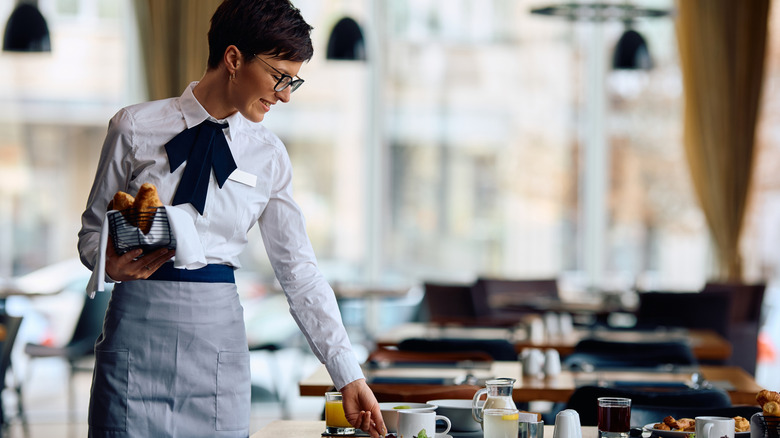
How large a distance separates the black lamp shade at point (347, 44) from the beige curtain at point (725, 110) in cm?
284

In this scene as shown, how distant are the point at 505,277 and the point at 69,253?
11.4 ft

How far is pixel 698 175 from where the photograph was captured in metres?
8.02

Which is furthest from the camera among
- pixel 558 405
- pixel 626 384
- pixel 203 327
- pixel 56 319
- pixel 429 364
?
pixel 56 319

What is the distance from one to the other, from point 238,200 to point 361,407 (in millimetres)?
483

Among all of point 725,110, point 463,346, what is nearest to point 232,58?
point 463,346

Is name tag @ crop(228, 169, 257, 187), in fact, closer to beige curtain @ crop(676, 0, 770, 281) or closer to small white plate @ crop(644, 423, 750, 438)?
small white plate @ crop(644, 423, 750, 438)

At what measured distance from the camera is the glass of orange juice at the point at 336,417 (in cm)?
211

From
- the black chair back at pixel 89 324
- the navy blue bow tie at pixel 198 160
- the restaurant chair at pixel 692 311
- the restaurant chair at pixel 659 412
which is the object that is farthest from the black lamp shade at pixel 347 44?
the navy blue bow tie at pixel 198 160

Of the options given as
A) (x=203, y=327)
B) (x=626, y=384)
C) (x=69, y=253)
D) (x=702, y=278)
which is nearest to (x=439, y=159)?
(x=702, y=278)

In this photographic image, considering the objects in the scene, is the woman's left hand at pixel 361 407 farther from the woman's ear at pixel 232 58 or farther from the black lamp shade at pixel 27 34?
the black lamp shade at pixel 27 34

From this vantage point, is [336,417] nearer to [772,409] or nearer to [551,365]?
[772,409]

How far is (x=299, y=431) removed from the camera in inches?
85.9

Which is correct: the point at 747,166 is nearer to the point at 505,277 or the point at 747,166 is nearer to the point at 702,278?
the point at 702,278

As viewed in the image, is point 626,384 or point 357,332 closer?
point 626,384
